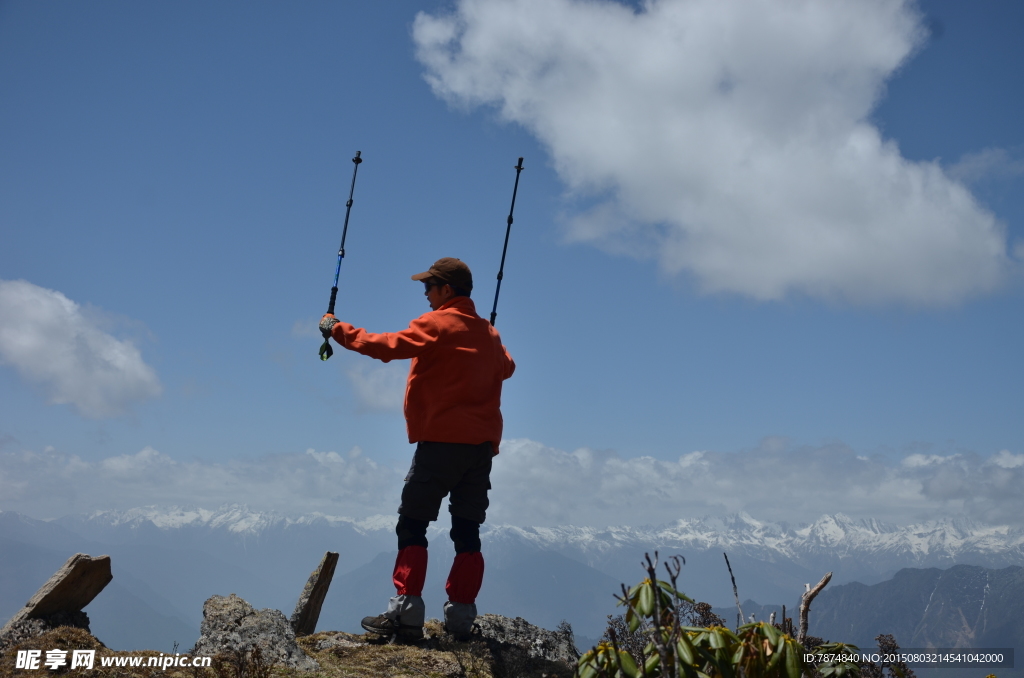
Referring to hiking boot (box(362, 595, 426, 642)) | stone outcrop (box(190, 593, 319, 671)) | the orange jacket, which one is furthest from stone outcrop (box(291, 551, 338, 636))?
the orange jacket

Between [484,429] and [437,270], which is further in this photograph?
[437,270]

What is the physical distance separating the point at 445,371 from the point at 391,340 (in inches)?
28.6

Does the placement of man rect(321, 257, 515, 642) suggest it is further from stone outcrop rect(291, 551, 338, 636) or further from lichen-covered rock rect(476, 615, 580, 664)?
stone outcrop rect(291, 551, 338, 636)

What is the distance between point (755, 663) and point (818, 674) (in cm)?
97

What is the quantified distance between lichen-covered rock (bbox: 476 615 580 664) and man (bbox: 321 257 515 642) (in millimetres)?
345

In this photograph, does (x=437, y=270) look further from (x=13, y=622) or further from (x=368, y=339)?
(x=13, y=622)

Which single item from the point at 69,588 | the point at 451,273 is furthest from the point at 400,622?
the point at 451,273

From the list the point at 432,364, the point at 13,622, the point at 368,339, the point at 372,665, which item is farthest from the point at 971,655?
the point at 13,622

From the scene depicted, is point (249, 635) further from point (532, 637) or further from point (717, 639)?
point (717, 639)

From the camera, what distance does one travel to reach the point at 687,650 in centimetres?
298

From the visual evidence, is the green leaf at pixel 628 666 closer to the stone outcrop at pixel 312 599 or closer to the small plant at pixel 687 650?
the small plant at pixel 687 650

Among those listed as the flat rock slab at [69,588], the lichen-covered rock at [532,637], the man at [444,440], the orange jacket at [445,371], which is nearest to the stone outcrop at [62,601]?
the flat rock slab at [69,588]

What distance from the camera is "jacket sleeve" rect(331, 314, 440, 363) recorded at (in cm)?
728

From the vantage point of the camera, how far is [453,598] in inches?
300
